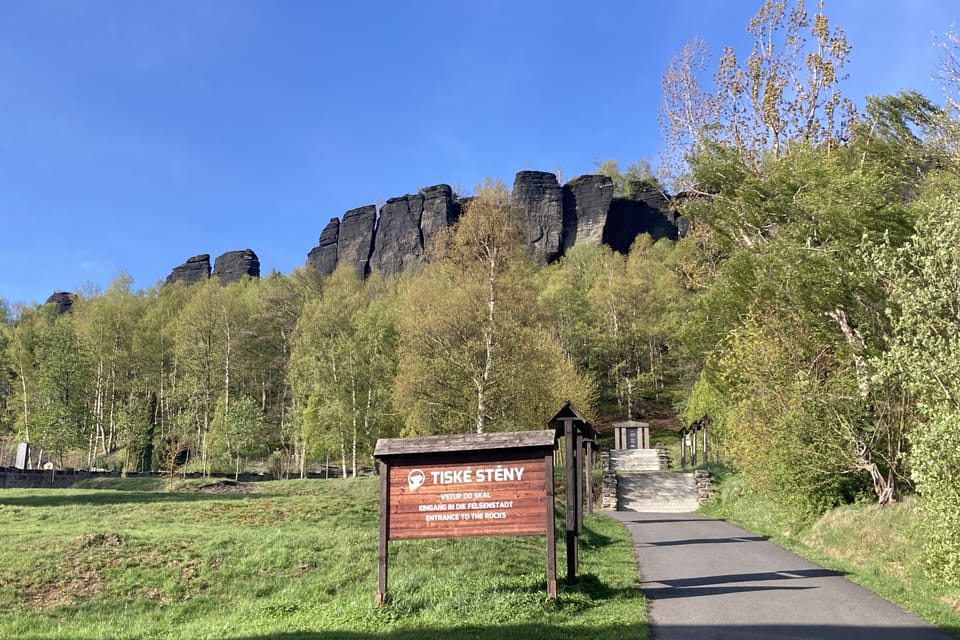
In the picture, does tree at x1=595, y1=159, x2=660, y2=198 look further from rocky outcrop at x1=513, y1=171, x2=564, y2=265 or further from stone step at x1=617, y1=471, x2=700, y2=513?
stone step at x1=617, y1=471, x2=700, y2=513

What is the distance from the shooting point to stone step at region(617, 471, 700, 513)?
28.3 metres

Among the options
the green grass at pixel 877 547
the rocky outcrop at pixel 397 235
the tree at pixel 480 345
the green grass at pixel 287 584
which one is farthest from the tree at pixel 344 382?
the rocky outcrop at pixel 397 235

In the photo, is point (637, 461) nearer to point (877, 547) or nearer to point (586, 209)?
point (877, 547)

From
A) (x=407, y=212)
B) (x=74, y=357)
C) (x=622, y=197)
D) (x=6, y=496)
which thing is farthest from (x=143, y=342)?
(x=622, y=197)

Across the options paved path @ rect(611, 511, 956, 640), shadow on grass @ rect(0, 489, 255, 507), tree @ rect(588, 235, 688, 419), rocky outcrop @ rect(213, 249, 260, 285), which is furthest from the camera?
rocky outcrop @ rect(213, 249, 260, 285)

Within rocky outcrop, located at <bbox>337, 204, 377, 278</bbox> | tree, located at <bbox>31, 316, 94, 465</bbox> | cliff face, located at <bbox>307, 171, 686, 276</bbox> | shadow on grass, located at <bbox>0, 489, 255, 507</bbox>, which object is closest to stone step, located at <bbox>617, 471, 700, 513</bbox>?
shadow on grass, located at <bbox>0, 489, 255, 507</bbox>

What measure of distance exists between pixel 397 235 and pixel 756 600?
11397 cm

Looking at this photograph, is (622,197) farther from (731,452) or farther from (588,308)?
(731,452)

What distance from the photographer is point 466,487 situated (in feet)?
32.7

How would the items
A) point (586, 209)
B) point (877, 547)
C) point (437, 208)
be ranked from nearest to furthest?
point (877, 547) < point (586, 209) < point (437, 208)

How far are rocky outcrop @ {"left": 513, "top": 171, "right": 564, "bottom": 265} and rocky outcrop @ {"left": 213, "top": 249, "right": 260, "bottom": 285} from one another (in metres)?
53.4

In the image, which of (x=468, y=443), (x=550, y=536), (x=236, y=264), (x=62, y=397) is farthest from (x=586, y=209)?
(x=550, y=536)

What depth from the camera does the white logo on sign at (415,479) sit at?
33.3ft

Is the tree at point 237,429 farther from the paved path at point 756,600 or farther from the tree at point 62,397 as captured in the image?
the paved path at point 756,600
